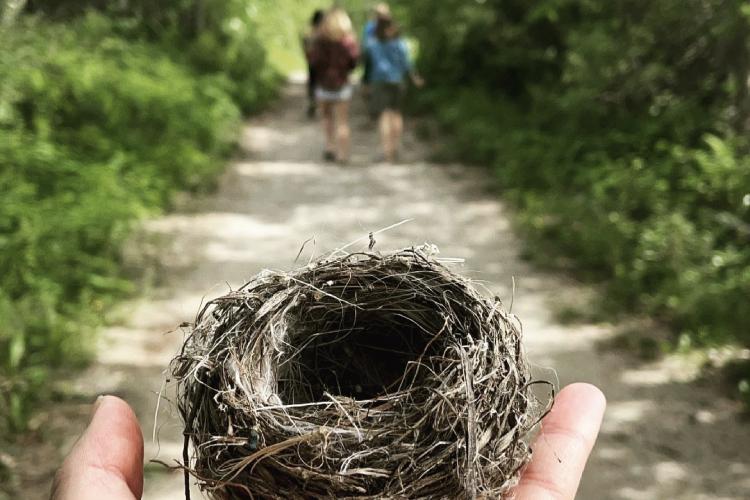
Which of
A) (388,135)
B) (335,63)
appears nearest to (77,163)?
(335,63)

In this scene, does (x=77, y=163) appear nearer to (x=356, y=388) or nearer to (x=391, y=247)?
(x=391, y=247)

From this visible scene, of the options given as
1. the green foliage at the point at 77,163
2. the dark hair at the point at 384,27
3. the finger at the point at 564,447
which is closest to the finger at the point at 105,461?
the finger at the point at 564,447

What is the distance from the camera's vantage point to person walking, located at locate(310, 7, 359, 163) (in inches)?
348

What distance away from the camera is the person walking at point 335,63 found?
8852 mm

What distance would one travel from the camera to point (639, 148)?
6.49m

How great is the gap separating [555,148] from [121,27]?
6736 millimetres

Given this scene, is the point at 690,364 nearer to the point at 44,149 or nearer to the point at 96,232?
the point at 96,232

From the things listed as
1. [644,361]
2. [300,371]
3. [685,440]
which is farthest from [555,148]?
[300,371]

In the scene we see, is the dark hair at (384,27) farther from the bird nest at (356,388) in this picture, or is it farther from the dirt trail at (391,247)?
the bird nest at (356,388)

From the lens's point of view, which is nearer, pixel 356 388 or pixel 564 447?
pixel 564 447

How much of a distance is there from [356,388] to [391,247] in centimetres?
363

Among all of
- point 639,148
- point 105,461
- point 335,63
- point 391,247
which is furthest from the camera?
point 335,63

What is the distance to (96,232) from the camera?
17.3ft

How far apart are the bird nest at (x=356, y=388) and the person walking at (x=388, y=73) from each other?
7.50 meters
